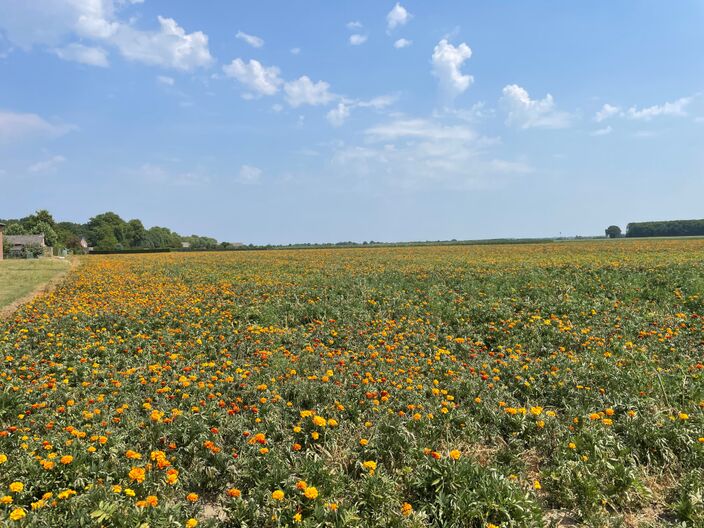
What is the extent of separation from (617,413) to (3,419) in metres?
7.13

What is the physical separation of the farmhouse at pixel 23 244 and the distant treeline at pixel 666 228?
134 meters

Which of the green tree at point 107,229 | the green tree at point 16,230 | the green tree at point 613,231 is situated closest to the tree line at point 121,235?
the green tree at point 107,229

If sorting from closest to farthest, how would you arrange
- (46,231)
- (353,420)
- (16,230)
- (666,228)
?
(353,420), (46,231), (16,230), (666,228)

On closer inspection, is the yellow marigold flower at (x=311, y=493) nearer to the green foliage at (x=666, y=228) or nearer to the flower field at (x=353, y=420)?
the flower field at (x=353, y=420)

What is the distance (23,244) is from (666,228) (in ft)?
475

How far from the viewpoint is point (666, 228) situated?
118 meters

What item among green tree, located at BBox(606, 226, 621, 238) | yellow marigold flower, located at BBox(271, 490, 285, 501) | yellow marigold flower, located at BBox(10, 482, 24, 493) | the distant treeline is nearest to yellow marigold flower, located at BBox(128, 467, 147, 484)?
yellow marigold flower, located at BBox(10, 482, 24, 493)

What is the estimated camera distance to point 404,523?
11.1ft

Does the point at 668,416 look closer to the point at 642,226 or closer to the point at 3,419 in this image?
the point at 3,419

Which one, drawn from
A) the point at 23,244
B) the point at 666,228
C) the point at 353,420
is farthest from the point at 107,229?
the point at 666,228

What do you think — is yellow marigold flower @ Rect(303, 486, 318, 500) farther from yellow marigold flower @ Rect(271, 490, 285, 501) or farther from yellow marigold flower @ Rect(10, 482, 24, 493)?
yellow marigold flower @ Rect(10, 482, 24, 493)

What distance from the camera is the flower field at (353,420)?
3547mm

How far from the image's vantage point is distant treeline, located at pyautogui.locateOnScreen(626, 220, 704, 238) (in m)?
112

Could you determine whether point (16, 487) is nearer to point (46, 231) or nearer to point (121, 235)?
point (46, 231)
